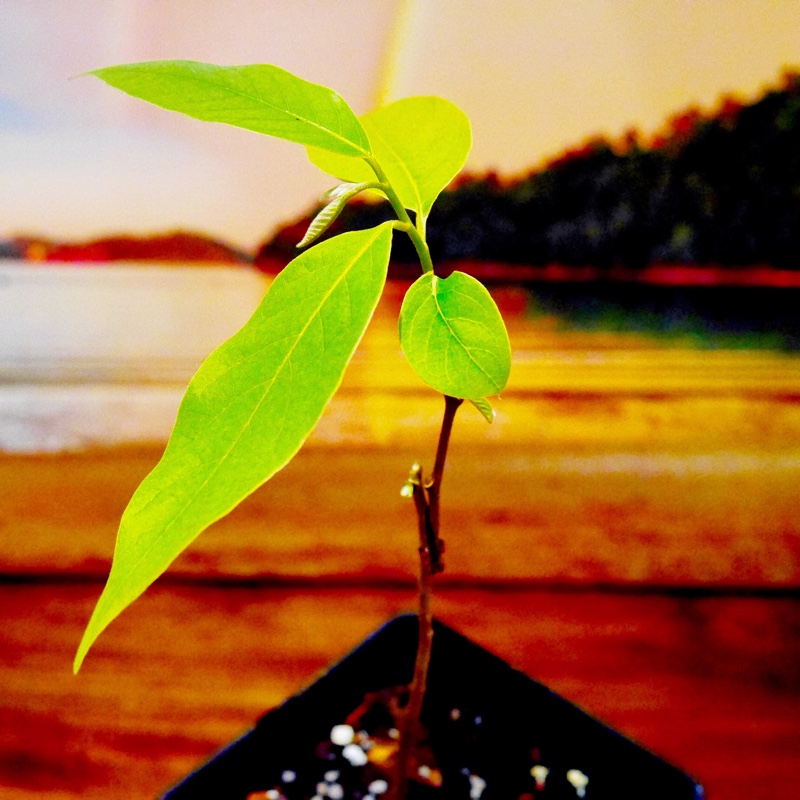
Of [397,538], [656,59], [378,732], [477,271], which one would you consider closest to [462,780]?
[378,732]

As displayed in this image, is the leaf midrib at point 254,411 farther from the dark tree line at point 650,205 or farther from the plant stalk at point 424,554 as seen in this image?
the dark tree line at point 650,205

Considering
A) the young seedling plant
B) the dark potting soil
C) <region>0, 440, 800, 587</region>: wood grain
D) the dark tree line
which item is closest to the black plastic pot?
the dark potting soil

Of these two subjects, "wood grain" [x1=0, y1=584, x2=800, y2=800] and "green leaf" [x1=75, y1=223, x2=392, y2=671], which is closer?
"green leaf" [x1=75, y1=223, x2=392, y2=671]

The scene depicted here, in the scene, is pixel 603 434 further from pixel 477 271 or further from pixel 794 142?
pixel 794 142

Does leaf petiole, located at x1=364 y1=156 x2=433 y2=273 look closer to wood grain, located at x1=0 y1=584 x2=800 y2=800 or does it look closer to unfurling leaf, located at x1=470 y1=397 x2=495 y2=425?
unfurling leaf, located at x1=470 y1=397 x2=495 y2=425

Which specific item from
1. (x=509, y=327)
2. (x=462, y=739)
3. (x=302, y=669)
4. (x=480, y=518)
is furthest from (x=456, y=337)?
(x=509, y=327)

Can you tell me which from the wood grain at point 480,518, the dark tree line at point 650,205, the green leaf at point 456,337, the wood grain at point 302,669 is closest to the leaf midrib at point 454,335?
the green leaf at point 456,337

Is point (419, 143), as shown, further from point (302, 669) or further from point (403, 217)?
point (302, 669)

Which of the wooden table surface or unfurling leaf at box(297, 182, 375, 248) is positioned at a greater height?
unfurling leaf at box(297, 182, 375, 248)
